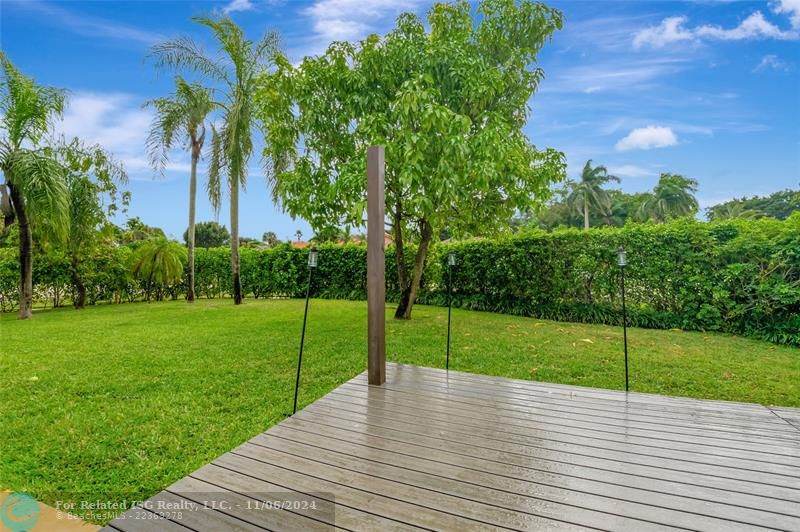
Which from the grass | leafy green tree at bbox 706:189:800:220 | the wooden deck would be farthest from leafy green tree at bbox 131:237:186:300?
leafy green tree at bbox 706:189:800:220

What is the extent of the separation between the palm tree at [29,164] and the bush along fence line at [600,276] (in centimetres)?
182

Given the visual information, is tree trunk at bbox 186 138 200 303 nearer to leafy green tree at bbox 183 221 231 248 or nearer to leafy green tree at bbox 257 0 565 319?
leafy green tree at bbox 257 0 565 319

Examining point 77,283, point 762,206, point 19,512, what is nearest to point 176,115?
point 77,283

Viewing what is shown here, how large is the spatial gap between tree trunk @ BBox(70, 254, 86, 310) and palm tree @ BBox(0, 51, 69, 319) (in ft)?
5.49

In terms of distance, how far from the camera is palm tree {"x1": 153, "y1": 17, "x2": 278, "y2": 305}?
28.6 ft

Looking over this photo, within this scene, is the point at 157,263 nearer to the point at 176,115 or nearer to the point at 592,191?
the point at 176,115

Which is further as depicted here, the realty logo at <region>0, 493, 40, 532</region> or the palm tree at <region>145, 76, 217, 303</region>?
the palm tree at <region>145, 76, 217, 303</region>

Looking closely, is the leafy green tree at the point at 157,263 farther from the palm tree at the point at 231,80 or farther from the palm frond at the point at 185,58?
the palm frond at the point at 185,58

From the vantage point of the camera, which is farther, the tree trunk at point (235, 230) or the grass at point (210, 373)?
the tree trunk at point (235, 230)

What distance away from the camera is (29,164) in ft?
23.1

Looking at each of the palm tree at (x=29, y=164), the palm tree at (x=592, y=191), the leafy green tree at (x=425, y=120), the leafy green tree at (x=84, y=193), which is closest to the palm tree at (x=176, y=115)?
the leafy green tree at (x=84, y=193)

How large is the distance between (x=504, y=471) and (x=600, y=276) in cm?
596

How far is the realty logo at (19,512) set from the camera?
171 centimetres

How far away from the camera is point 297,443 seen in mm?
2008
